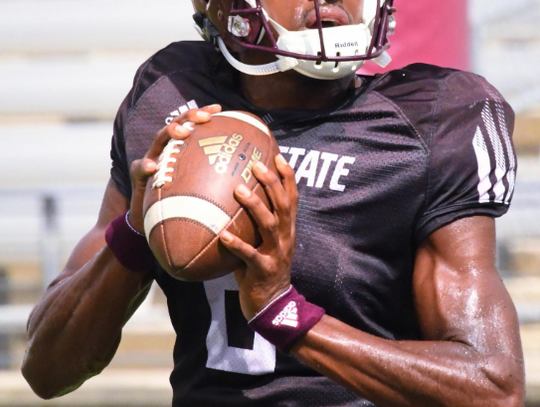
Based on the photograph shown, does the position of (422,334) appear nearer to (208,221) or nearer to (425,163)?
(425,163)

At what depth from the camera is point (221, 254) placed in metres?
1.78

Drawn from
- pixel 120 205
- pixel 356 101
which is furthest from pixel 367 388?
pixel 120 205

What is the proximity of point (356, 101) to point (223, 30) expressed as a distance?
1.26ft

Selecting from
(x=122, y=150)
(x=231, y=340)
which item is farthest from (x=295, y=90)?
(x=231, y=340)

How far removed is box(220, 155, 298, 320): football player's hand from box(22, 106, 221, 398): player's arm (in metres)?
0.33

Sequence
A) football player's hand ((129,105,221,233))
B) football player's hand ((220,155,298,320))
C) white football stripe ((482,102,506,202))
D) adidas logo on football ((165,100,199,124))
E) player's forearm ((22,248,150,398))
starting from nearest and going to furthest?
football player's hand ((220,155,298,320)) → football player's hand ((129,105,221,233)) → white football stripe ((482,102,506,202)) → player's forearm ((22,248,150,398)) → adidas logo on football ((165,100,199,124))

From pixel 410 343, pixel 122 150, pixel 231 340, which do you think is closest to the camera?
pixel 410 343

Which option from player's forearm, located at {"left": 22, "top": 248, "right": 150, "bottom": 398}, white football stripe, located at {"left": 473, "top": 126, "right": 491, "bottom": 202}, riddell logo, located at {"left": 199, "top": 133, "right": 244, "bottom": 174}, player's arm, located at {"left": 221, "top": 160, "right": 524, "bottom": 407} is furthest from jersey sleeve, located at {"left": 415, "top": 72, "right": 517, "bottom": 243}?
player's forearm, located at {"left": 22, "top": 248, "right": 150, "bottom": 398}

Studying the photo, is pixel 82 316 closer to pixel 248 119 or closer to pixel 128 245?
pixel 128 245

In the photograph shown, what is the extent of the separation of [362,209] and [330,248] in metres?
0.11

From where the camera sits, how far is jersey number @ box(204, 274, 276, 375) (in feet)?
6.83

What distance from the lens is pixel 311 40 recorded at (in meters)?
2.03

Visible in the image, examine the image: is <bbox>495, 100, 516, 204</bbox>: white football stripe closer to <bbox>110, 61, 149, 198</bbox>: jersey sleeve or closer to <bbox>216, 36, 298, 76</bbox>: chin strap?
<bbox>216, 36, 298, 76</bbox>: chin strap

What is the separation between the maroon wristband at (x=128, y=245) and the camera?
203 cm
